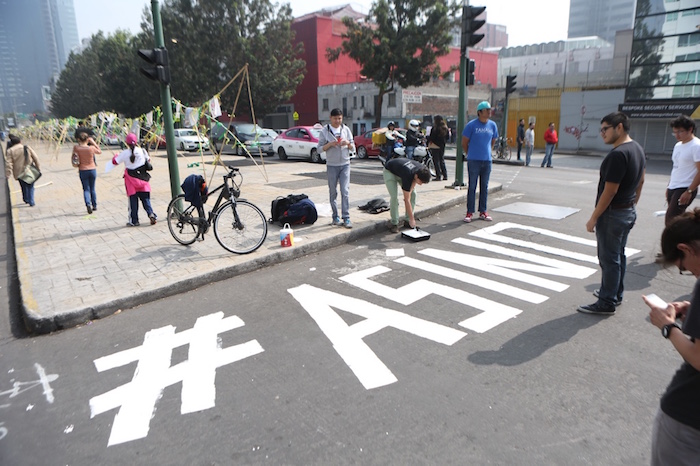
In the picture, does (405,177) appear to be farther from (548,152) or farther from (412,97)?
(412,97)

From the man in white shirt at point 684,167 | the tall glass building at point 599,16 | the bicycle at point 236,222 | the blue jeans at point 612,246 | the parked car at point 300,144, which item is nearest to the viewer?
the blue jeans at point 612,246

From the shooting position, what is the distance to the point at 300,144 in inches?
802

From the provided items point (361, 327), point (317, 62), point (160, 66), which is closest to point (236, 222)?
point (361, 327)

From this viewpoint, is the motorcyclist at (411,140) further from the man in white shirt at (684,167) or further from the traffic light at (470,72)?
the man in white shirt at (684,167)

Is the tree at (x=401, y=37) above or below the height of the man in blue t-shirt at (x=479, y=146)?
above

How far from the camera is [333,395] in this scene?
10.6 ft

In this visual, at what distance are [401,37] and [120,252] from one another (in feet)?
88.0

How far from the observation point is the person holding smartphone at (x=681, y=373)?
5.77 feet

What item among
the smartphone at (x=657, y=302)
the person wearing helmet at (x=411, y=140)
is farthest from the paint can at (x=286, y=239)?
the person wearing helmet at (x=411, y=140)

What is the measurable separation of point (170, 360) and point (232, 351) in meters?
0.50

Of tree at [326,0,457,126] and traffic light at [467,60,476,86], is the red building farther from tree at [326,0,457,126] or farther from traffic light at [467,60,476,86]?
traffic light at [467,60,476,86]

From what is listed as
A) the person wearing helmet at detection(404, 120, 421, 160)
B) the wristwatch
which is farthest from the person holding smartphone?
the person wearing helmet at detection(404, 120, 421, 160)

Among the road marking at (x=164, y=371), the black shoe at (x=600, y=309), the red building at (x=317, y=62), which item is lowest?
the road marking at (x=164, y=371)

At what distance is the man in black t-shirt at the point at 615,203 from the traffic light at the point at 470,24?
6.61 metres
